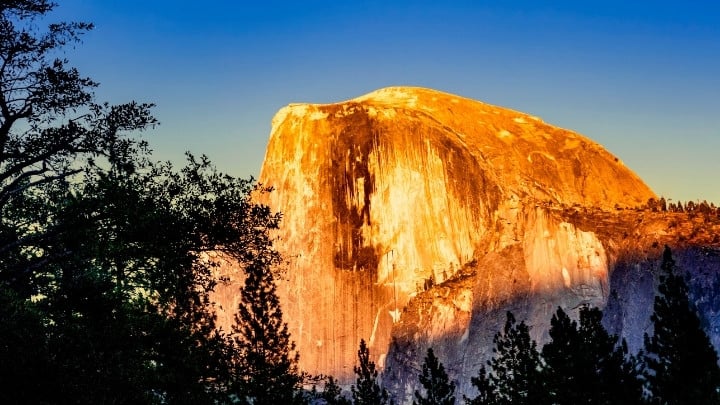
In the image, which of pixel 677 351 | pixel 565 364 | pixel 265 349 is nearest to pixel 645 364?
pixel 677 351

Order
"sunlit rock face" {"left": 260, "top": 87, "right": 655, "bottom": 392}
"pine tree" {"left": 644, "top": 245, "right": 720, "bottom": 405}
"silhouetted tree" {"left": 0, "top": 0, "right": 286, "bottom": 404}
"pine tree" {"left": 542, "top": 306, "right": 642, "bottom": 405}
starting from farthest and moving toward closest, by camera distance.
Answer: "sunlit rock face" {"left": 260, "top": 87, "right": 655, "bottom": 392} < "pine tree" {"left": 644, "top": 245, "right": 720, "bottom": 405} < "pine tree" {"left": 542, "top": 306, "right": 642, "bottom": 405} < "silhouetted tree" {"left": 0, "top": 0, "right": 286, "bottom": 404}

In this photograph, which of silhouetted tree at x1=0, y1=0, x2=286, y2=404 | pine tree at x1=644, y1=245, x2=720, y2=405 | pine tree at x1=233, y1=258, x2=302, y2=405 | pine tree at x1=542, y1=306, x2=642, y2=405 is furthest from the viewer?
pine tree at x1=233, y1=258, x2=302, y2=405

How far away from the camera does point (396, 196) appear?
4956 inches

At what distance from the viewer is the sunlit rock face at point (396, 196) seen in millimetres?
118000

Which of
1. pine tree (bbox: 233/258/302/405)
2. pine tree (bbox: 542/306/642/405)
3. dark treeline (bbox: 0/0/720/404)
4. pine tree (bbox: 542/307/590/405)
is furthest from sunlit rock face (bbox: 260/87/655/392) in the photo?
dark treeline (bbox: 0/0/720/404)

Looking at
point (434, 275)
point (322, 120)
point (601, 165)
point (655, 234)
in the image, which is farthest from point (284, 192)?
point (655, 234)

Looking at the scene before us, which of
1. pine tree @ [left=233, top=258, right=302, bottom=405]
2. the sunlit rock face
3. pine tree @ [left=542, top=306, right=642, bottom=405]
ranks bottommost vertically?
pine tree @ [left=542, top=306, right=642, bottom=405]

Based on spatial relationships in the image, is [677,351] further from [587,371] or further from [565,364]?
[565,364]

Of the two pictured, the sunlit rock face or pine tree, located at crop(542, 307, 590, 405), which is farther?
the sunlit rock face

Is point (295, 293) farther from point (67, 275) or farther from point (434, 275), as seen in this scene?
point (67, 275)

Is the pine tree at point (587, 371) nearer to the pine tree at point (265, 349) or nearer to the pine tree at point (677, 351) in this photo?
the pine tree at point (677, 351)

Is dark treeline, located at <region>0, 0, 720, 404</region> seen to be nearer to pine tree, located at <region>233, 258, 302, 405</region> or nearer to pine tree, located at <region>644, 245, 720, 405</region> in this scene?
pine tree, located at <region>233, 258, 302, 405</region>

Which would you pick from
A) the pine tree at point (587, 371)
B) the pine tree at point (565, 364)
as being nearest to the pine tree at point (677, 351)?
the pine tree at point (587, 371)

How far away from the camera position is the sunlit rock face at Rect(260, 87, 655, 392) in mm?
118000
